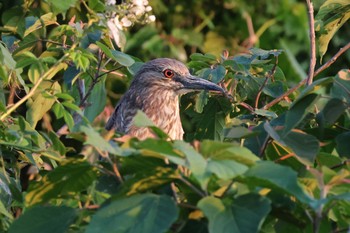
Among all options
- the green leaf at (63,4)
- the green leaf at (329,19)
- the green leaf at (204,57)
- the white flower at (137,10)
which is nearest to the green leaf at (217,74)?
the green leaf at (204,57)

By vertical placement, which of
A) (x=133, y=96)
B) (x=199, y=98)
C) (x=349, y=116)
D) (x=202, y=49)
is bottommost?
(x=202, y=49)

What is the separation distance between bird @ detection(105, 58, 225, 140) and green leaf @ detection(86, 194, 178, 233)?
92.8 inches

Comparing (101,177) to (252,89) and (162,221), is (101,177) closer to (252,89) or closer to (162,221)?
(162,221)

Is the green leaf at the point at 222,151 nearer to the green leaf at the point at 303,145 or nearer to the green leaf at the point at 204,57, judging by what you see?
the green leaf at the point at 303,145

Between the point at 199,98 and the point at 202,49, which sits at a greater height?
the point at 199,98

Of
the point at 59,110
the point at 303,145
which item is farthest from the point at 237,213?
the point at 59,110

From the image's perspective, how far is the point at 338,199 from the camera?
2301 millimetres

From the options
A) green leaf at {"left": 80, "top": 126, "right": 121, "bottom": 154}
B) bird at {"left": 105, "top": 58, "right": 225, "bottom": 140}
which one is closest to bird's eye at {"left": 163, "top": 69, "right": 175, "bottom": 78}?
bird at {"left": 105, "top": 58, "right": 225, "bottom": 140}

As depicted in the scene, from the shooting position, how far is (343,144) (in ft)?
9.45

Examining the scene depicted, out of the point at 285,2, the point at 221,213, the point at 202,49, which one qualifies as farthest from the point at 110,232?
the point at 285,2

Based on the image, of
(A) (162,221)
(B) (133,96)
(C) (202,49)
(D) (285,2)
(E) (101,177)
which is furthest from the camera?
(D) (285,2)

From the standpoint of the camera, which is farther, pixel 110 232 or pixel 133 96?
pixel 133 96

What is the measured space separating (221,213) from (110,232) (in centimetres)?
27

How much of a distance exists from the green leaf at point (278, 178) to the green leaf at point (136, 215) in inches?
8.5
